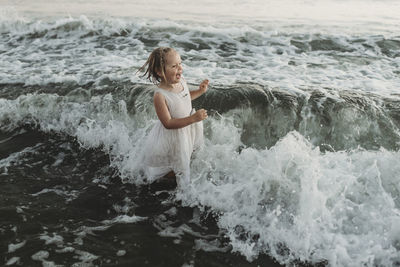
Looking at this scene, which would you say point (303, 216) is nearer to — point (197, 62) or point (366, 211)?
point (366, 211)

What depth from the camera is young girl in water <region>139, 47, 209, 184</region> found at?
4254mm

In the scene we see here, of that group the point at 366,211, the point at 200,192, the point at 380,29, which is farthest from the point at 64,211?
the point at 380,29

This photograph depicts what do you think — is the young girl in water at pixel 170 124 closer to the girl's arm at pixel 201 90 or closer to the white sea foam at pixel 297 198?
the girl's arm at pixel 201 90

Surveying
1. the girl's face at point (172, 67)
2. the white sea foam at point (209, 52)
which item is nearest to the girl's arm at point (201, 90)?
the girl's face at point (172, 67)

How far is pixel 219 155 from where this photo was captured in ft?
16.1

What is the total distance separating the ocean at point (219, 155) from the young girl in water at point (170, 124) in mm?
181

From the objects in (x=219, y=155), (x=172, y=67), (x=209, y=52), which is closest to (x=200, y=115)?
(x=172, y=67)

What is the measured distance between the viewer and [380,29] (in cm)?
1090

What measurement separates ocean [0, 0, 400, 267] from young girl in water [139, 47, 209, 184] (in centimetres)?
18

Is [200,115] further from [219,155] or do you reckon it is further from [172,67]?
[219,155]

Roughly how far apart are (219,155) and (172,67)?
4.00 ft

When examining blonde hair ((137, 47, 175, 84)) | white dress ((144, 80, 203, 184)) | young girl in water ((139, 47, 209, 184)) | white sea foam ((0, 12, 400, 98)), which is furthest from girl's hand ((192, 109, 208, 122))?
white sea foam ((0, 12, 400, 98))

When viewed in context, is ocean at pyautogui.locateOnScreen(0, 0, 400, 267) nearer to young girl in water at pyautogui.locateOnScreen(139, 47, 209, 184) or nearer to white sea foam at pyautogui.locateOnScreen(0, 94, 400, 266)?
white sea foam at pyautogui.locateOnScreen(0, 94, 400, 266)

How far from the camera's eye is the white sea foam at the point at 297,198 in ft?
11.8
